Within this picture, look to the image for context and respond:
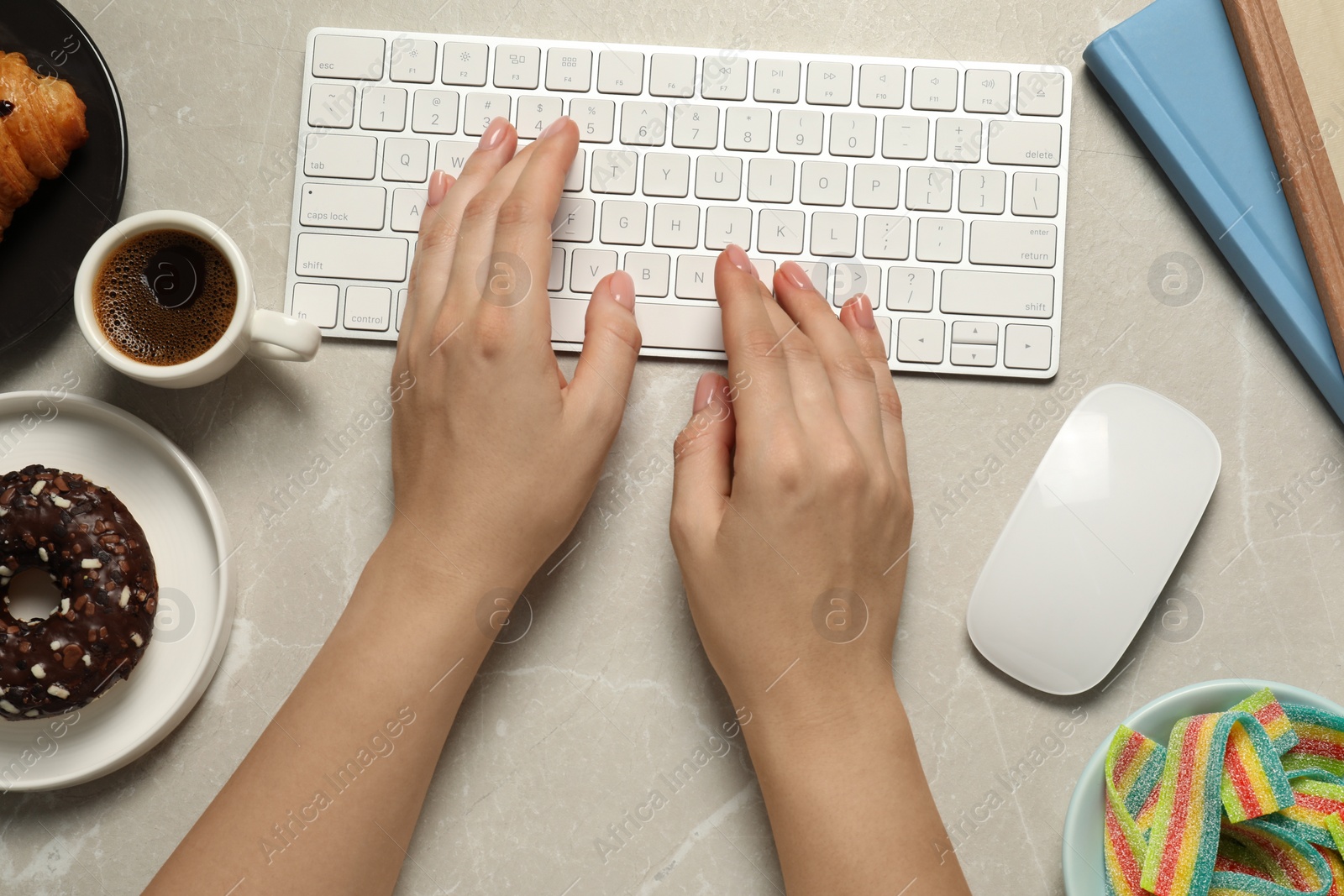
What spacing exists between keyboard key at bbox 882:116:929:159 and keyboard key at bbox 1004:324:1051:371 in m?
0.16

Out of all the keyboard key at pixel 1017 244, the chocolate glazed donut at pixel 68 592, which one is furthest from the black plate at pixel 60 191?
the keyboard key at pixel 1017 244

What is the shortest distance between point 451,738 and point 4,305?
47cm

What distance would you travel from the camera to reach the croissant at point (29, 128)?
1.97ft

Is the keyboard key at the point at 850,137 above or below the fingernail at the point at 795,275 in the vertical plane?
above

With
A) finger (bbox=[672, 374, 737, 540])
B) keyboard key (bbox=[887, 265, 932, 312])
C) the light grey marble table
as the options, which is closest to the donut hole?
the light grey marble table

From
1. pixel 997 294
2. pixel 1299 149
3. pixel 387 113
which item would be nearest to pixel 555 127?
pixel 387 113

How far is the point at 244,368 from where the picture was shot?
2.24 ft

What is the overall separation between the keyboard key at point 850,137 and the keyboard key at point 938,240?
7cm

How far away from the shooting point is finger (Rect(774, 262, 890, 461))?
0.63m

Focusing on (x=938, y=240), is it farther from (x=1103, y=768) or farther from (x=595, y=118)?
(x=1103, y=768)

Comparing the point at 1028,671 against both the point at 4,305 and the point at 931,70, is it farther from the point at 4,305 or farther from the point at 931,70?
the point at 4,305

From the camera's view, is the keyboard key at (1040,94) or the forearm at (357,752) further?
the keyboard key at (1040,94)

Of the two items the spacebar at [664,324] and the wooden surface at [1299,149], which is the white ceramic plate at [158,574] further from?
the wooden surface at [1299,149]

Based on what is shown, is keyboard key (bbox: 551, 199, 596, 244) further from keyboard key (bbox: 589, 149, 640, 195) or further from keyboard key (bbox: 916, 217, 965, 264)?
keyboard key (bbox: 916, 217, 965, 264)
